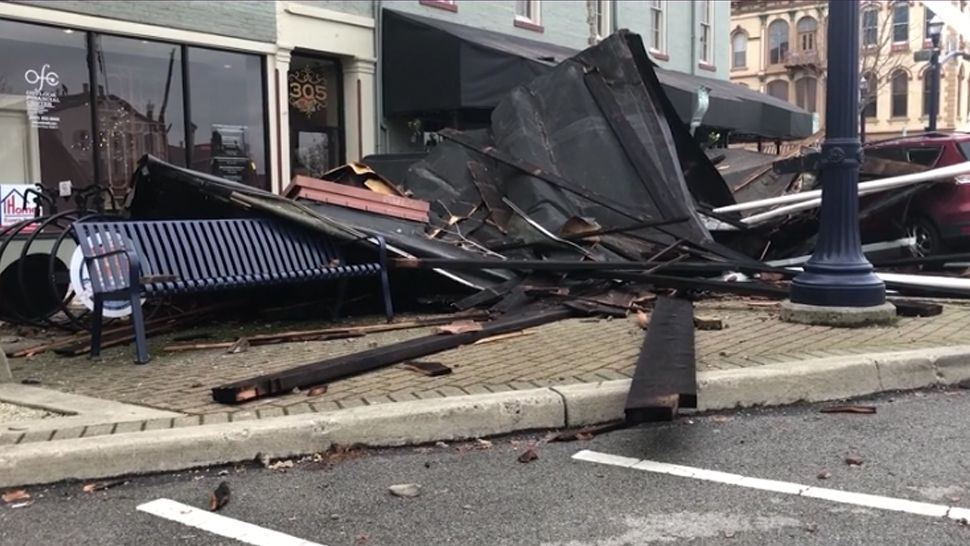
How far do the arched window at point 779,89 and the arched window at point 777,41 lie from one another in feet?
4.15

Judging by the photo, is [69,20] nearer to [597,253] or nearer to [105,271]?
[105,271]

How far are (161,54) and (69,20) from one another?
1485 mm

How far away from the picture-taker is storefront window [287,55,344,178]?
14914 millimetres

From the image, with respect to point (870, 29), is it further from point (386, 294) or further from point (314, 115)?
point (386, 294)

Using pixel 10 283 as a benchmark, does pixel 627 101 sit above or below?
above

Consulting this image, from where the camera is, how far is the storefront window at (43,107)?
36.1 feet

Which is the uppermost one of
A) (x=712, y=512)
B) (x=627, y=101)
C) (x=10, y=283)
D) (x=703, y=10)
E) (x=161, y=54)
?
(x=703, y=10)

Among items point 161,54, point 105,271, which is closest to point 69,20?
point 161,54

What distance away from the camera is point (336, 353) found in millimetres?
6555

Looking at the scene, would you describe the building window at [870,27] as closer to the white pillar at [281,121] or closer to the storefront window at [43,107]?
the white pillar at [281,121]

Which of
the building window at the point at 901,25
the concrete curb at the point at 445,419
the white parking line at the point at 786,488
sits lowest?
the white parking line at the point at 786,488

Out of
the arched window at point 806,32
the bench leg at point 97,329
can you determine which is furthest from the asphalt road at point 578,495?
the arched window at point 806,32

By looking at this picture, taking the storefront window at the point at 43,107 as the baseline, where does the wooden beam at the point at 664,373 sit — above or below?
below

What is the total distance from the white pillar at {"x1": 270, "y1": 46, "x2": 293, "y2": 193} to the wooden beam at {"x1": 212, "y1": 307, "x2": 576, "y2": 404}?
306 inches
